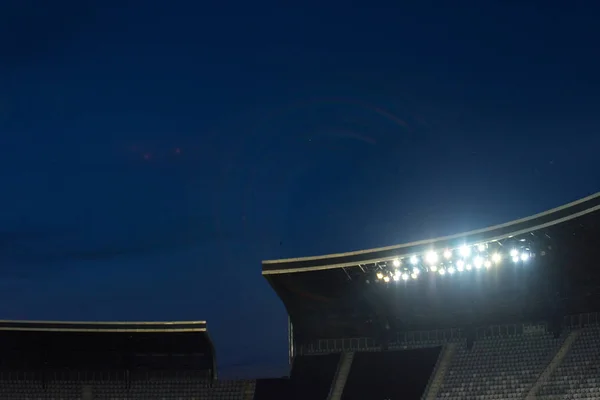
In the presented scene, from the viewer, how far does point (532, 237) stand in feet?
124

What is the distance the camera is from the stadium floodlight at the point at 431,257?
4006cm

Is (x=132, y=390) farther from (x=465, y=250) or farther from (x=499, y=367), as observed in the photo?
(x=465, y=250)

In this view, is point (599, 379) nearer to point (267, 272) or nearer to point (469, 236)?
point (469, 236)

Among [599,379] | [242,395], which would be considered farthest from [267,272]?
[599,379]

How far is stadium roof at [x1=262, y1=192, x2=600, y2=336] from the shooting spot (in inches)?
1457

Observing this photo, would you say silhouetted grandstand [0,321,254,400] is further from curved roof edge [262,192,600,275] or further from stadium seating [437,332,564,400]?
stadium seating [437,332,564,400]

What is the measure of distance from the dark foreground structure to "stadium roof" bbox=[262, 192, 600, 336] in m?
0.08

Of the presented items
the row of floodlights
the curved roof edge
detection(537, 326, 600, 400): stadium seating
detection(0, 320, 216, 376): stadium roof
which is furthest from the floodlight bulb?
detection(0, 320, 216, 376): stadium roof

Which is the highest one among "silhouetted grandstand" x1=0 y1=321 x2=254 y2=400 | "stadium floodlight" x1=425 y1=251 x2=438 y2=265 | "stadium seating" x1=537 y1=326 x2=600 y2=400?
"stadium floodlight" x1=425 y1=251 x2=438 y2=265

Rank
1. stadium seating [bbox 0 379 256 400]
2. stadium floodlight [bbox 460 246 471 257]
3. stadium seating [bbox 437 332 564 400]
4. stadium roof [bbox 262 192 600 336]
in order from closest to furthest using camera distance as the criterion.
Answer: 1. stadium roof [bbox 262 192 600 336]
2. stadium floodlight [bbox 460 246 471 257]
3. stadium seating [bbox 437 332 564 400]
4. stadium seating [bbox 0 379 256 400]

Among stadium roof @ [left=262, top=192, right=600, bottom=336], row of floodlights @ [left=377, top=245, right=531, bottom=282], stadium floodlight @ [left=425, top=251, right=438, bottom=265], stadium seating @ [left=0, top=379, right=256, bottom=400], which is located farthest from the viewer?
stadium seating @ [left=0, top=379, right=256, bottom=400]

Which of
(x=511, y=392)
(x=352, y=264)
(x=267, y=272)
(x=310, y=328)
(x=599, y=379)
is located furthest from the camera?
(x=310, y=328)

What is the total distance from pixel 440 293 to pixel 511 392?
A: 7563 millimetres

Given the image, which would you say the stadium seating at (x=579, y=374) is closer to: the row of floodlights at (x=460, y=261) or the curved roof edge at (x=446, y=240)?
the row of floodlights at (x=460, y=261)
